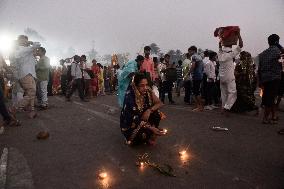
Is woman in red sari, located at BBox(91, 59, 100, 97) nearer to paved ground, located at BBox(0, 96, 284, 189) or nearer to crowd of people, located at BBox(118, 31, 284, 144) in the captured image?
crowd of people, located at BBox(118, 31, 284, 144)

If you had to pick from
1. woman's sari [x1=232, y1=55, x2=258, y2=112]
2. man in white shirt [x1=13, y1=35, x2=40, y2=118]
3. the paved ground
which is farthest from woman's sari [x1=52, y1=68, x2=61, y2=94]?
woman's sari [x1=232, y1=55, x2=258, y2=112]

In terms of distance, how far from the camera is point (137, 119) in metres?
5.82

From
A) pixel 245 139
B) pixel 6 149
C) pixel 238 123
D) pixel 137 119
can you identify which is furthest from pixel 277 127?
pixel 6 149

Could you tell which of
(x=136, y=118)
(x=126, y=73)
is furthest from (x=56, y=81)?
(x=136, y=118)

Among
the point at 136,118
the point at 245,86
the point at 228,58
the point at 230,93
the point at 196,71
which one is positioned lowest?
the point at 136,118

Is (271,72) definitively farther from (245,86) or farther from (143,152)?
(143,152)

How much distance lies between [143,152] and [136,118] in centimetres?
61

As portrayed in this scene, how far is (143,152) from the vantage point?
557 cm

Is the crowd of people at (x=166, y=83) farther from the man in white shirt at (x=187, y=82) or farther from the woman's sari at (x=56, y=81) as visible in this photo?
the woman's sari at (x=56, y=81)

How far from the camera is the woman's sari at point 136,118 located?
5.78m

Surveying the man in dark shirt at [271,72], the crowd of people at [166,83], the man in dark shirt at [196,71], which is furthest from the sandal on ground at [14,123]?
the man in dark shirt at [271,72]

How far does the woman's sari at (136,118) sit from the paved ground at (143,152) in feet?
0.73

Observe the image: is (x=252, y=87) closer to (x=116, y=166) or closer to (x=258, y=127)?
(x=258, y=127)

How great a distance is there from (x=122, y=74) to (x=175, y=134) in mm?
2500
